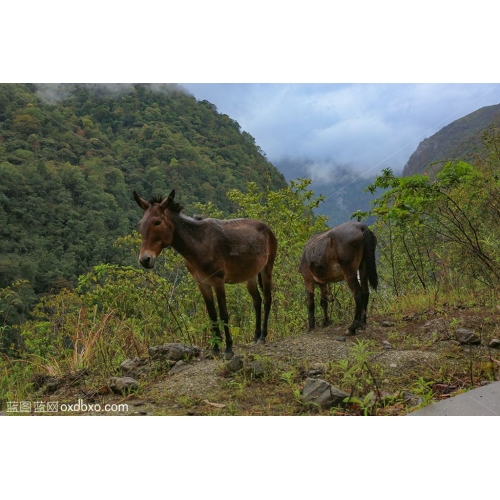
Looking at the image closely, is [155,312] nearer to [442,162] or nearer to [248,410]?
[248,410]

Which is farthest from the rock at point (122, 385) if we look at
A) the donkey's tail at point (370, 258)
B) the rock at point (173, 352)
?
the donkey's tail at point (370, 258)

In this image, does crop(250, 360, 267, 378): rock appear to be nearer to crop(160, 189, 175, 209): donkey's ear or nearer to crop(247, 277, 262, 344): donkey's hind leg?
crop(247, 277, 262, 344): donkey's hind leg

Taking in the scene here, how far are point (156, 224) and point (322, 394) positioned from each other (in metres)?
2.05

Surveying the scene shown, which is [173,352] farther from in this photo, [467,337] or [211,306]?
[467,337]

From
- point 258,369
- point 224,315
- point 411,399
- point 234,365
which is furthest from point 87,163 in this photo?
point 411,399

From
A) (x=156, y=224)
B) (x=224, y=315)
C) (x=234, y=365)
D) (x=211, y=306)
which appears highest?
(x=156, y=224)

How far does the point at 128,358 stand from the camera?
517 cm

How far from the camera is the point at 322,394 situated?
372cm

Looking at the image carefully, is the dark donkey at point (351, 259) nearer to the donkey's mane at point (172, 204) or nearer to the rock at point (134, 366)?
the donkey's mane at point (172, 204)

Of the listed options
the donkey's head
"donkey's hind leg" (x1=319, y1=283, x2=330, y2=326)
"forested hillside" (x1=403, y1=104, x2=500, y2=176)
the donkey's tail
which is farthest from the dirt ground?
"forested hillside" (x1=403, y1=104, x2=500, y2=176)

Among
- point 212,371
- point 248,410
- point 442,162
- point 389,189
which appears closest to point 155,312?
point 212,371

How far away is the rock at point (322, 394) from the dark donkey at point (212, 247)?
1.20 metres

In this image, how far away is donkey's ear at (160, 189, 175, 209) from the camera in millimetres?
4484

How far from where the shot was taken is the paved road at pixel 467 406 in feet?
12.0
